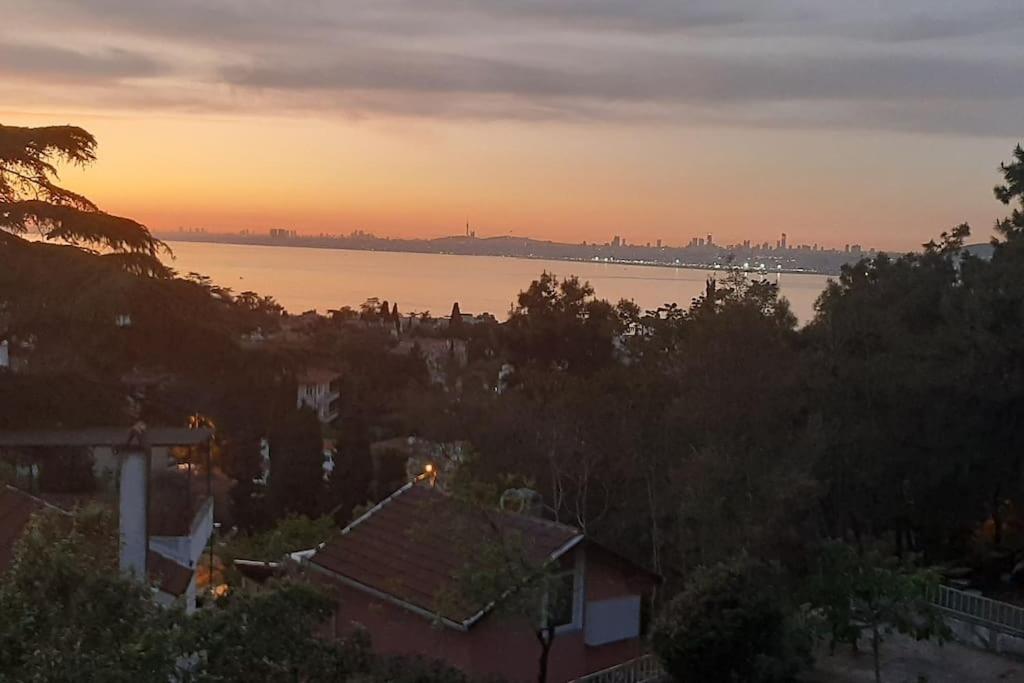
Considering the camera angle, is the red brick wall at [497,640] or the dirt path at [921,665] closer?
the red brick wall at [497,640]

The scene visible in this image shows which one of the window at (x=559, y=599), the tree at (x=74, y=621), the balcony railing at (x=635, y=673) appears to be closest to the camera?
the tree at (x=74, y=621)

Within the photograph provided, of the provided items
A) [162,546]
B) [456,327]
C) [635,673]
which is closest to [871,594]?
[635,673]

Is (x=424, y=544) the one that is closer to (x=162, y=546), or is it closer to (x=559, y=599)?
(x=559, y=599)

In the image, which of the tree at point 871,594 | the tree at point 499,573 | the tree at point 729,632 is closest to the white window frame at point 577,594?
the tree at point 499,573

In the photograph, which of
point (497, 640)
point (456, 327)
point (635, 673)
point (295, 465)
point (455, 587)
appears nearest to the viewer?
point (455, 587)

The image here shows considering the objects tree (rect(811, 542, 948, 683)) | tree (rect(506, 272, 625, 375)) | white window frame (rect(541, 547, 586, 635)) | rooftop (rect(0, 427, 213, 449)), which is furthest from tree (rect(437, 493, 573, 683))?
tree (rect(506, 272, 625, 375))

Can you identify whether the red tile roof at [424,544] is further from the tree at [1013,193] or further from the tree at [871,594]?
the tree at [1013,193]
